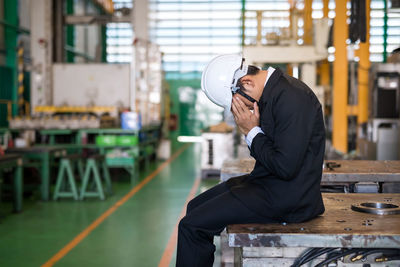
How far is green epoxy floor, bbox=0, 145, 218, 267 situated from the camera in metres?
4.55

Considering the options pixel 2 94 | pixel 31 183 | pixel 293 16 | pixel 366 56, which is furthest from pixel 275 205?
pixel 2 94

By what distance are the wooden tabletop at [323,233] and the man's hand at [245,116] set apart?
1.72 ft

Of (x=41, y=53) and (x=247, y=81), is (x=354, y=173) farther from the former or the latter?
(x=41, y=53)

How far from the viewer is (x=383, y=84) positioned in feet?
27.6

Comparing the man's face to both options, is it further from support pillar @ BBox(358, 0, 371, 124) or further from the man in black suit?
support pillar @ BBox(358, 0, 371, 124)

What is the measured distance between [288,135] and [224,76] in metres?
0.56

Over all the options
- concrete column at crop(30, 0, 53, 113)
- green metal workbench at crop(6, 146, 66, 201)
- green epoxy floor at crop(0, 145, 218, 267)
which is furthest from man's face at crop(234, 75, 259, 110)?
concrete column at crop(30, 0, 53, 113)

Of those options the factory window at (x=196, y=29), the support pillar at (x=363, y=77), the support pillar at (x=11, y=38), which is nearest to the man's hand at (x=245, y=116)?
the support pillar at (x=363, y=77)

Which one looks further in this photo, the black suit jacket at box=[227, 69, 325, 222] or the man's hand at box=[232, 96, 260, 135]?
the man's hand at box=[232, 96, 260, 135]

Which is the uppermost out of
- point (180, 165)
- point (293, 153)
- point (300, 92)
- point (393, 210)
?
point (300, 92)

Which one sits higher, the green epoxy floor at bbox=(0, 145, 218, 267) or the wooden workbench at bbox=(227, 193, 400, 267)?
the wooden workbench at bbox=(227, 193, 400, 267)

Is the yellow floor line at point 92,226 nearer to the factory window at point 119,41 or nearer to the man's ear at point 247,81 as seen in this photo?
the man's ear at point 247,81

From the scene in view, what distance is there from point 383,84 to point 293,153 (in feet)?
22.1

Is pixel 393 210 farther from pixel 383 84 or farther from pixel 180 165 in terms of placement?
pixel 180 165
